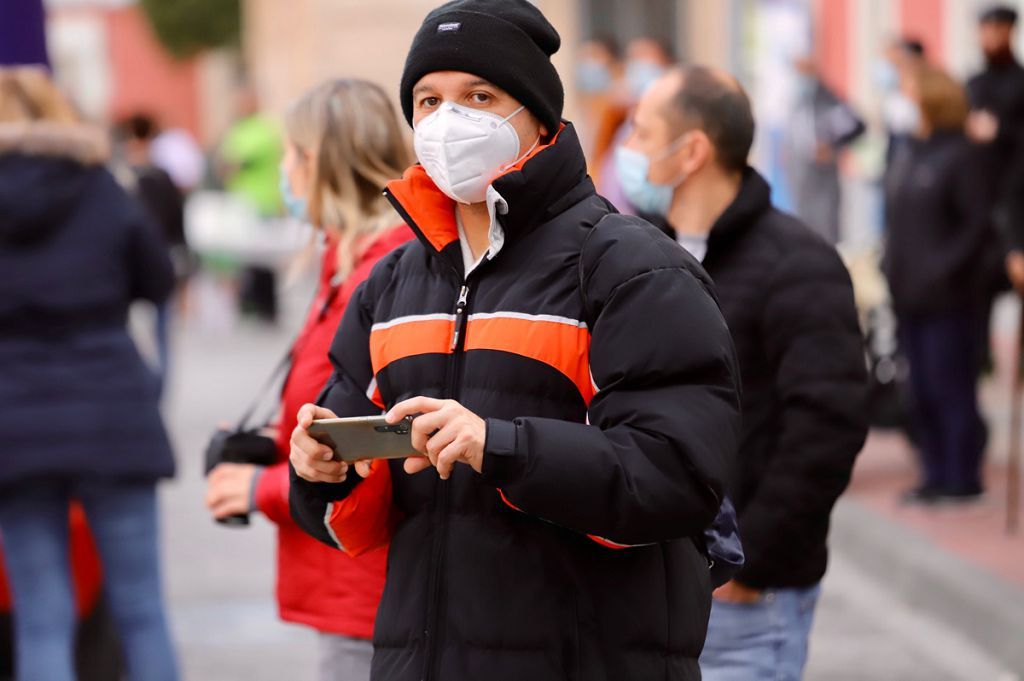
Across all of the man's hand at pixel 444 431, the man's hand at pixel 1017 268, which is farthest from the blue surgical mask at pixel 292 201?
the man's hand at pixel 1017 268

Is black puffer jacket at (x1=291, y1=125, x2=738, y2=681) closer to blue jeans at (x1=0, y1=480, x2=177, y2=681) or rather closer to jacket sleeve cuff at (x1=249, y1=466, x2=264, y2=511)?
jacket sleeve cuff at (x1=249, y1=466, x2=264, y2=511)

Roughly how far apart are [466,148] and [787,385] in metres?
1.20

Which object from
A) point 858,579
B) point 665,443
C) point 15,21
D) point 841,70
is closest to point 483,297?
point 665,443

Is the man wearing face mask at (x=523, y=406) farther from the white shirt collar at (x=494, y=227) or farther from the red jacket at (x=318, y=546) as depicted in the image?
the red jacket at (x=318, y=546)

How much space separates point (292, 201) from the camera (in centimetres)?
417

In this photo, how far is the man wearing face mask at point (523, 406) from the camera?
2508 mm

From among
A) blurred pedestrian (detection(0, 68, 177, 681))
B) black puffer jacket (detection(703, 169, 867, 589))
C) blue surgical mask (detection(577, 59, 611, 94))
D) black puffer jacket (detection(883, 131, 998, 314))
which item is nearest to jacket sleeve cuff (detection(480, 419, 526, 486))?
black puffer jacket (detection(703, 169, 867, 589))

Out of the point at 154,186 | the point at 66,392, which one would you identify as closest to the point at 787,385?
the point at 66,392

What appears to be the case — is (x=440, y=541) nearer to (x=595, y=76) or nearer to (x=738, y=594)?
(x=738, y=594)

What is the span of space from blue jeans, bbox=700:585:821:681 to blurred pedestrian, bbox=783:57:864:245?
1037 centimetres

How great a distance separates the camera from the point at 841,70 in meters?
19.5

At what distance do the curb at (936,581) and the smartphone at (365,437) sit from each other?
13.3 feet

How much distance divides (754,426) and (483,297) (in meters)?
1.20

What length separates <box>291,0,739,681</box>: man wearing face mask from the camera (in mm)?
2508
